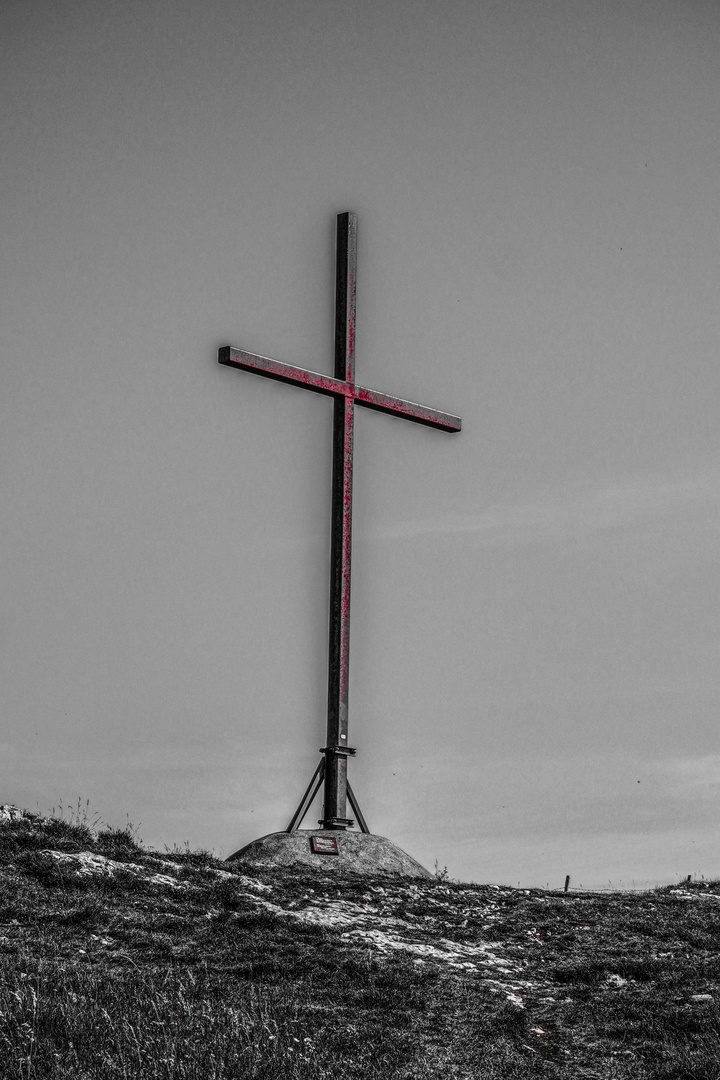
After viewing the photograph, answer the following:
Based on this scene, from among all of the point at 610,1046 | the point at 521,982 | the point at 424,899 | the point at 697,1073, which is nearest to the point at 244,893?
the point at 424,899

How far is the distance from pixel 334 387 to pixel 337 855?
524 centimetres

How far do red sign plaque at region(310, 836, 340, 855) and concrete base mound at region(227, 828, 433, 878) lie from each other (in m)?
0.02

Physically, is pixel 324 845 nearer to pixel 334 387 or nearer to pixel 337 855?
pixel 337 855

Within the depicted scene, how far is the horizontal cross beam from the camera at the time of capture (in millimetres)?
14289

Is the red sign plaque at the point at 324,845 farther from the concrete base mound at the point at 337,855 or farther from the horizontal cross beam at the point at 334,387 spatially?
the horizontal cross beam at the point at 334,387

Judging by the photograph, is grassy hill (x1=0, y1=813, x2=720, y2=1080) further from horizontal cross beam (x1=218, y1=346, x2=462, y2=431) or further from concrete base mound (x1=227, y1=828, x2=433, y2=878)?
horizontal cross beam (x1=218, y1=346, x2=462, y2=431)

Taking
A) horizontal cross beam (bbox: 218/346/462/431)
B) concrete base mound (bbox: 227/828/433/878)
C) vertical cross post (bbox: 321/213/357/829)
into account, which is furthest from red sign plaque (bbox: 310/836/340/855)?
horizontal cross beam (bbox: 218/346/462/431)

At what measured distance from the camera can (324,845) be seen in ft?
44.8

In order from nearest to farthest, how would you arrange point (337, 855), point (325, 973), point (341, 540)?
point (325, 973) < point (337, 855) < point (341, 540)

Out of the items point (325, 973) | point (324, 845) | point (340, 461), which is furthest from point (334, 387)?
point (325, 973)

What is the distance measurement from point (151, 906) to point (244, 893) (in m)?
0.94

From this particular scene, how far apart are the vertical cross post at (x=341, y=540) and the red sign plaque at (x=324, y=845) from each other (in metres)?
0.65

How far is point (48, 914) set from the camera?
10297 millimetres

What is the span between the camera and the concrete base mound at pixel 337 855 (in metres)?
13.4
